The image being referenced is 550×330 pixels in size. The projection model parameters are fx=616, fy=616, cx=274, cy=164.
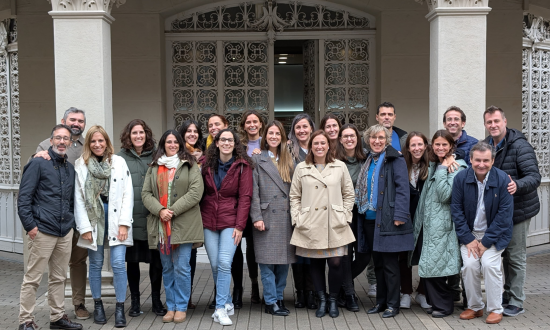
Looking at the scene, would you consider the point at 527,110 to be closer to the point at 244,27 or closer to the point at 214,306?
the point at 244,27

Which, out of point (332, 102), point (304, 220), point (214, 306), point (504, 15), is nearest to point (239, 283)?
point (214, 306)

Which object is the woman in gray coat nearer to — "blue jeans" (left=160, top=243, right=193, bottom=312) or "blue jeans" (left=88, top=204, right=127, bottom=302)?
"blue jeans" (left=160, top=243, right=193, bottom=312)

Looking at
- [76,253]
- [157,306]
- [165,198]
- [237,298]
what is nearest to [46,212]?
[76,253]

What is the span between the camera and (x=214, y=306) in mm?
6617

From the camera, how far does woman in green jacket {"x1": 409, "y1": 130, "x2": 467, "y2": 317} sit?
6059 mm

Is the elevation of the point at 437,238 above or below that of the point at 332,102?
below

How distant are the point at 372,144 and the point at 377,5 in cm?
399

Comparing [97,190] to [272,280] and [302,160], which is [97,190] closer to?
[272,280]

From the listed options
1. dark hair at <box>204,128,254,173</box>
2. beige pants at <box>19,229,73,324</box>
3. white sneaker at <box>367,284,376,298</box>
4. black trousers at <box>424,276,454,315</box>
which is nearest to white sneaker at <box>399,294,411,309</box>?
black trousers at <box>424,276,454,315</box>

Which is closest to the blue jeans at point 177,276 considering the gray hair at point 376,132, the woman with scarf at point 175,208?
the woman with scarf at point 175,208

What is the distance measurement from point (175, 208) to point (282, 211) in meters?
1.06

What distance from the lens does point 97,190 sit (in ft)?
19.5

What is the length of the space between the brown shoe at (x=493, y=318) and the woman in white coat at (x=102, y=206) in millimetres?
3541

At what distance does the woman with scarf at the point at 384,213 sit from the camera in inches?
239
